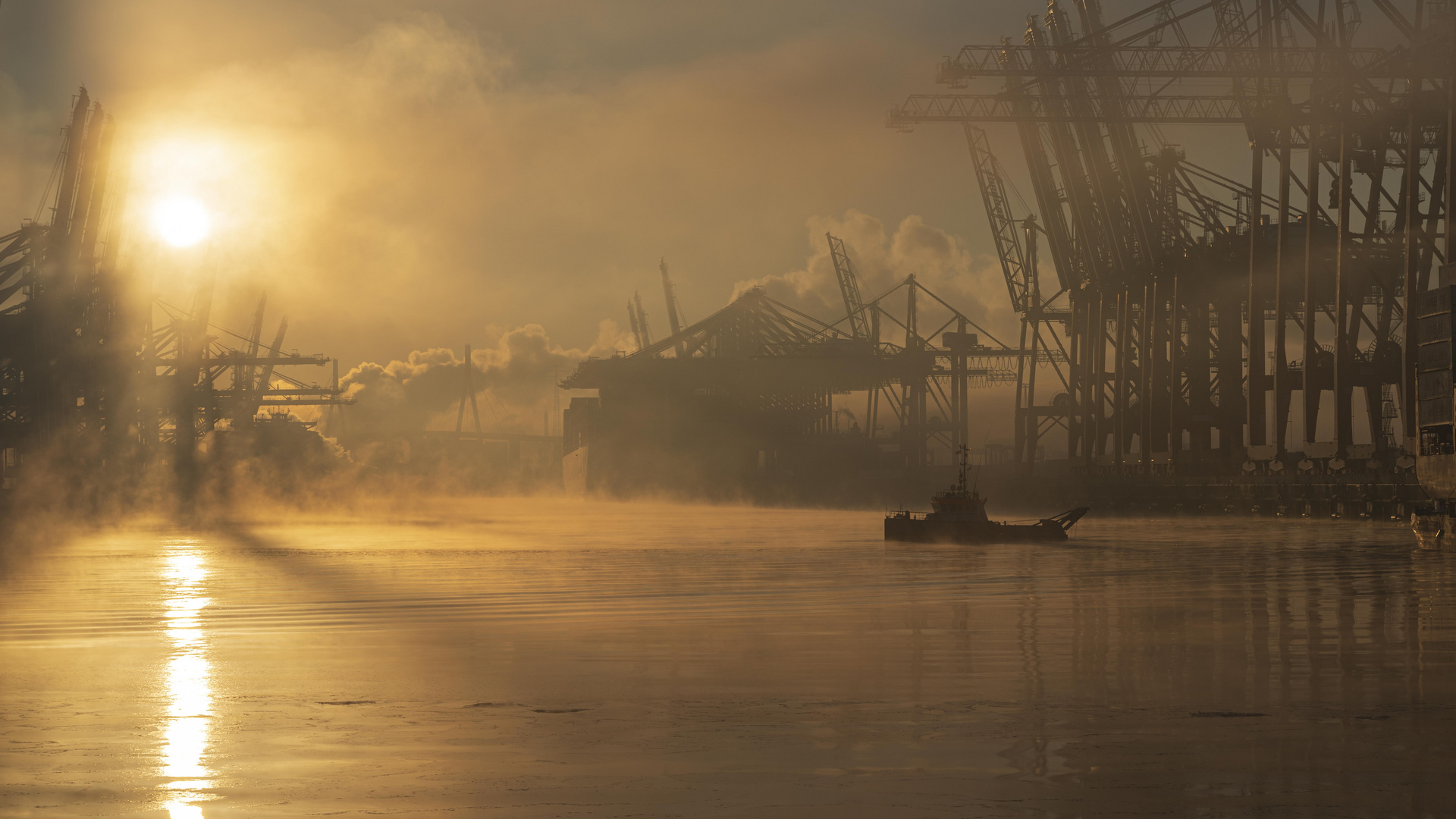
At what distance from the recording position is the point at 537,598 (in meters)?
33.0

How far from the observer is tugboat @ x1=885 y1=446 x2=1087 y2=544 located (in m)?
63.9

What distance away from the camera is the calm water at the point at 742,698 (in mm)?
11227

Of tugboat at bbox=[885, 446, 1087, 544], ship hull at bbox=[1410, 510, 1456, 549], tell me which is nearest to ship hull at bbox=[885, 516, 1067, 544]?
tugboat at bbox=[885, 446, 1087, 544]

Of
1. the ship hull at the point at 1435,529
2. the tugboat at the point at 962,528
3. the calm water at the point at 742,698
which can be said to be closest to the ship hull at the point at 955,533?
the tugboat at the point at 962,528

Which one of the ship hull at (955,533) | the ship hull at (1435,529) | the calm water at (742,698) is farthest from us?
the ship hull at (955,533)

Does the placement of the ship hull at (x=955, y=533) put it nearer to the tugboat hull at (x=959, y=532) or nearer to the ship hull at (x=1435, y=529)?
the tugboat hull at (x=959, y=532)

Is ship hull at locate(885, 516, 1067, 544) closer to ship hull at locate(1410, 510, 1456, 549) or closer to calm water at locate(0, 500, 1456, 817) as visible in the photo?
ship hull at locate(1410, 510, 1456, 549)

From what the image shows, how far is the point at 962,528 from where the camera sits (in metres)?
64.1

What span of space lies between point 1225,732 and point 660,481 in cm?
16343

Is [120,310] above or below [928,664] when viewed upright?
above

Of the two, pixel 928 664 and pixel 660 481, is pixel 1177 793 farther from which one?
pixel 660 481

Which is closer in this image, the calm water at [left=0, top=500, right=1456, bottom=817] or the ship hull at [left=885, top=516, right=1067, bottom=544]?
the calm water at [left=0, top=500, right=1456, bottom=817]

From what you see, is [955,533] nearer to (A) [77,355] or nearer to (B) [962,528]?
(B) [962,528]

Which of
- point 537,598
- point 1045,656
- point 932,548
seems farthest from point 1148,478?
point 1045,656
